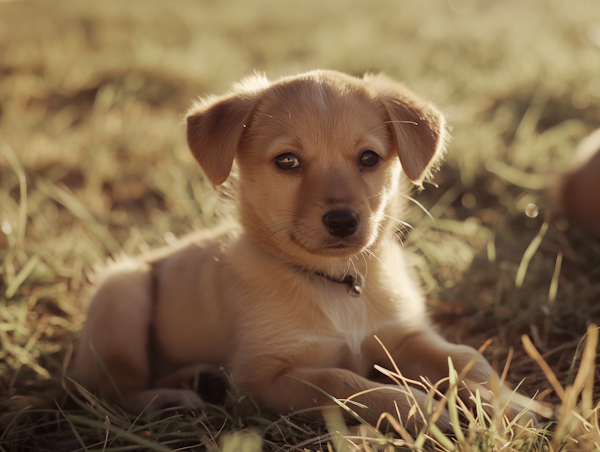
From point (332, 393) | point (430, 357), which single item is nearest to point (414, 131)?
point (430, 357)

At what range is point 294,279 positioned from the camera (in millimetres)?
2590

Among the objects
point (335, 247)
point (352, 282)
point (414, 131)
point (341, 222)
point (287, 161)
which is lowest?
point (352, 282)

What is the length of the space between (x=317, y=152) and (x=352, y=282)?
0.74 metres

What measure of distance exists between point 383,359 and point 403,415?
54cm

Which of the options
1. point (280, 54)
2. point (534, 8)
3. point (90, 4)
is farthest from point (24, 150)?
point (534, 8)

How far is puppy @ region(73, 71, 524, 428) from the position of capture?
2.29 meters

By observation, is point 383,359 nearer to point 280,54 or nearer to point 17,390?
point 17,390

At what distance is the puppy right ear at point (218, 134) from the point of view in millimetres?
2422

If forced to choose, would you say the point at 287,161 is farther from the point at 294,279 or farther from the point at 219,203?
the point at 219,203

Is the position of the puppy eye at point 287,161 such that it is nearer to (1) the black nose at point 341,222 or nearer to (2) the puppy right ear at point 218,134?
(2) the puppy right ear at point 218,134

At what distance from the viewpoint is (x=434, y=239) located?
4.05 meters

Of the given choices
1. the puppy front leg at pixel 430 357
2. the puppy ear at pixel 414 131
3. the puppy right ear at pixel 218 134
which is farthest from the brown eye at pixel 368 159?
the puppy front leg at pixel 430 357

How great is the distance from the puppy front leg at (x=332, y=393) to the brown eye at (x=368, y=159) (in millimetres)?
972

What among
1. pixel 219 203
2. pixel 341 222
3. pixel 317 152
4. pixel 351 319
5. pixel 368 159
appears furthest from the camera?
pixel 219 203
